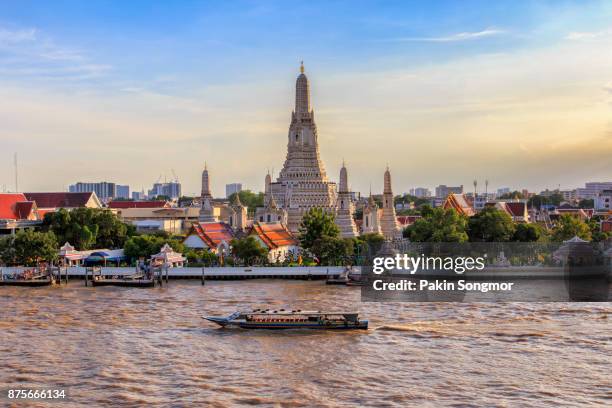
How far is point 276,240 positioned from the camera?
209ft

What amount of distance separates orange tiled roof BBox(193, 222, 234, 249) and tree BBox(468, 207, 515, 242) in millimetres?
18434

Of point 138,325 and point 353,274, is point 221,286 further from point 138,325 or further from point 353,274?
point 138,325

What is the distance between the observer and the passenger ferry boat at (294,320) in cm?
3247

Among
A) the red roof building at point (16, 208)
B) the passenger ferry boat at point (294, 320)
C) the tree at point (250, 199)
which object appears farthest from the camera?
the tree at point (250, 199)

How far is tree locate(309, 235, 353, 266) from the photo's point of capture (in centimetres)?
5591

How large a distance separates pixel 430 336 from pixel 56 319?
51.1 ft

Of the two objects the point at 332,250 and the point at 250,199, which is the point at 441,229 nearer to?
the point at 332,250

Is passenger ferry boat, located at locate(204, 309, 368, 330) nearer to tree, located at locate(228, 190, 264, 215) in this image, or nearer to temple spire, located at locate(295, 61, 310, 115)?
temple spire, located at locate(295, 61, 310, 115)

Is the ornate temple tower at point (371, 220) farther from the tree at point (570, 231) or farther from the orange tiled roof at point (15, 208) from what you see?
the orange tiled roof at point (15, 208)

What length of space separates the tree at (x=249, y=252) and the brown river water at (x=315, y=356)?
51.3 feet

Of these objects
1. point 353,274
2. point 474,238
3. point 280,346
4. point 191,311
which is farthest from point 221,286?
point 474,238

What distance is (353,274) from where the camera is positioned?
49.3 meters

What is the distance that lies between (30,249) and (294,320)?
27159 millimetres

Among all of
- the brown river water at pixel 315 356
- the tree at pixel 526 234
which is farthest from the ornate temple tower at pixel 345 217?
the brown river water at pixel 315 356
